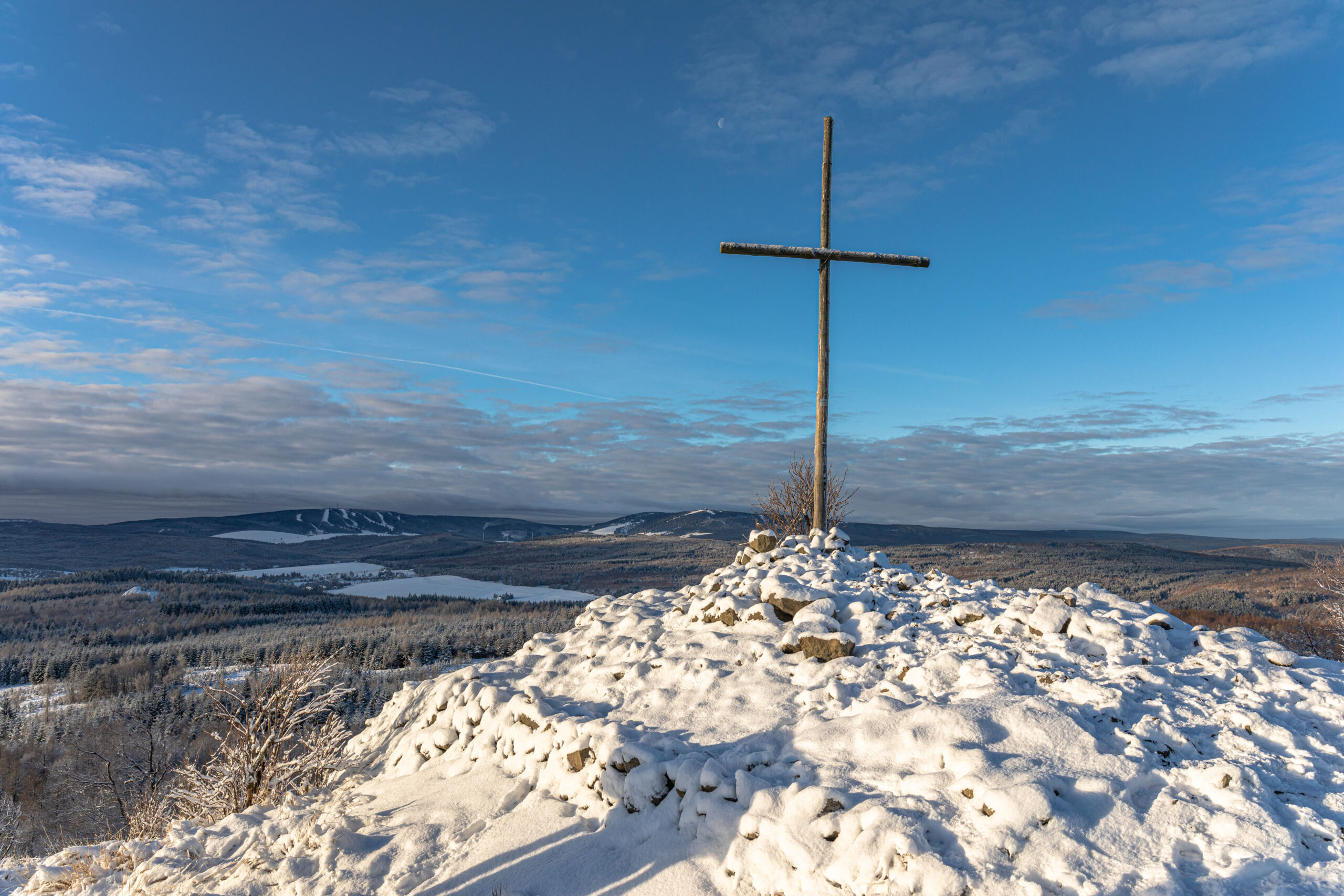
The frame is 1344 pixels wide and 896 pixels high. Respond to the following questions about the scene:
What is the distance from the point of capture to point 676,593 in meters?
13.4

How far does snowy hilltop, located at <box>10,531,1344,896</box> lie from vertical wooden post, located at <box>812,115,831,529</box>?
2.79m

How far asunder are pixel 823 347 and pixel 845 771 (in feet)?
27.5

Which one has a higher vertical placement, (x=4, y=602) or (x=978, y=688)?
(x=978, y=688)

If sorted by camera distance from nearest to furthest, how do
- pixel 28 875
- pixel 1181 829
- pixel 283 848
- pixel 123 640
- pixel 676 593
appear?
pixel 1181 829
pixel 283 848
pixel 28 875
pixel 676 593
pixel 123 640

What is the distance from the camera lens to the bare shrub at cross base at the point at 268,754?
30.0 feet

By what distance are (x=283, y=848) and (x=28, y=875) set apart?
5745 mm

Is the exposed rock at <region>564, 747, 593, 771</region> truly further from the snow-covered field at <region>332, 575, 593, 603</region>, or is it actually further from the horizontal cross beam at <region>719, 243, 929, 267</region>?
the snow-covered field at <region>332, 575, 593, 603</region>

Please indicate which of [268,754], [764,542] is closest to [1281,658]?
[764,542]

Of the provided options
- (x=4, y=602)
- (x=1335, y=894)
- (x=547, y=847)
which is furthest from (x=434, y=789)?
(x=4, y=602)

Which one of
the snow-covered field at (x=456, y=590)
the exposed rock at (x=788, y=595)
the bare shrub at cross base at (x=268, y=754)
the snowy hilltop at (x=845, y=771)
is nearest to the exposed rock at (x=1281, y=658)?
the snowy hilltop at (x=845, y=771)

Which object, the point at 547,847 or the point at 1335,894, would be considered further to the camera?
the point at 547,847

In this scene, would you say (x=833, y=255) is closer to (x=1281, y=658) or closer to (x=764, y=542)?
(x=764, y=542)

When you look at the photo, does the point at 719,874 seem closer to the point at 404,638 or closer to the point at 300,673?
the point at 300,673

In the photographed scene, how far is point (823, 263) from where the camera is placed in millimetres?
12477
